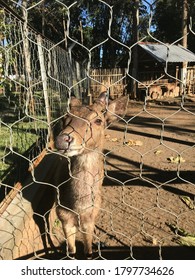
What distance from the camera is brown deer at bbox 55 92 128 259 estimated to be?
2.96 meters

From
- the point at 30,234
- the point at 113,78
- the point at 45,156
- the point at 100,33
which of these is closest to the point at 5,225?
the point at 30,234

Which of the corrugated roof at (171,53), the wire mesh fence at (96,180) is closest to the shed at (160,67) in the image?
the corrugated roof at (171,53)

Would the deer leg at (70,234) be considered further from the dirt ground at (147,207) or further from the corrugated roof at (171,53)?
the corrugated roof at (171,53)

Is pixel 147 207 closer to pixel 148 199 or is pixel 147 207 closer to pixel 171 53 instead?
pixel 148 199

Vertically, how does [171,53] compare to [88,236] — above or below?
above

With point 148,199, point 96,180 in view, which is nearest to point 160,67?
point 148,199

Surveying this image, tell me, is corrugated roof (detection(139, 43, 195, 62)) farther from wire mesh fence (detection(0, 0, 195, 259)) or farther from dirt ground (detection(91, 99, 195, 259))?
dirt ground (detection(91, 99, 195, 259))

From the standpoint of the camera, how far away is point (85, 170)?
3.41m

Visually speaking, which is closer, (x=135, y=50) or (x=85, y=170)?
(x=85, y=170)

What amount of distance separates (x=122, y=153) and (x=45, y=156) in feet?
9.11

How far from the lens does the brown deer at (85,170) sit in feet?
9.73

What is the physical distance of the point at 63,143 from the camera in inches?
104
